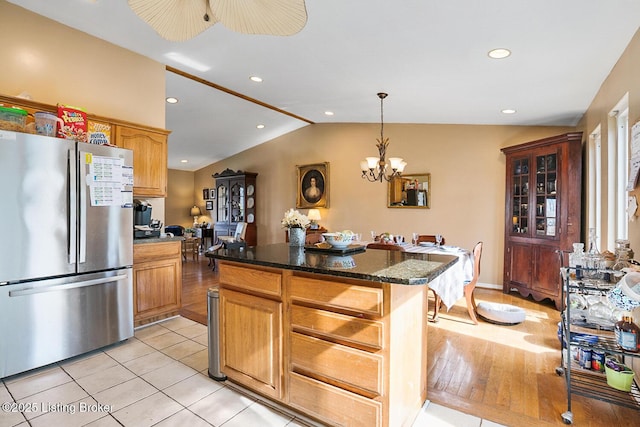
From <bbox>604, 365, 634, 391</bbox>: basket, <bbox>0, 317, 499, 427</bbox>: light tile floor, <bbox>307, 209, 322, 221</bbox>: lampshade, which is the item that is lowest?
<bbox>0, 317, 499, 427</bbox>: light tile floor

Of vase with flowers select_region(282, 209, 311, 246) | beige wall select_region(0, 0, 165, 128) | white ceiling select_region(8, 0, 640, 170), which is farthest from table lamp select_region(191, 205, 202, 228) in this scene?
vase with flowers select_region(282, 209, 311, 246)

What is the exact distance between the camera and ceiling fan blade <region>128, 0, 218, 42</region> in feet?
4.39

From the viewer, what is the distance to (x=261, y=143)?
7.64m

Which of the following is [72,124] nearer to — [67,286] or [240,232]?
[67,286]

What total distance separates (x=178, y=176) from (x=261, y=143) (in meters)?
3.24

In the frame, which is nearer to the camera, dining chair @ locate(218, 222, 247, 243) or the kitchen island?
the kitchen island

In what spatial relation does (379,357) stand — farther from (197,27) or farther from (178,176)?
A: (178,176)

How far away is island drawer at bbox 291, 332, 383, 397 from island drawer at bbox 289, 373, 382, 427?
0.12 ft

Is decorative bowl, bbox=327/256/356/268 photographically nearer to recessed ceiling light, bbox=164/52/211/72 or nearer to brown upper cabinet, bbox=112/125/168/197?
brown upper cabinet, bbox=112/125/168/197

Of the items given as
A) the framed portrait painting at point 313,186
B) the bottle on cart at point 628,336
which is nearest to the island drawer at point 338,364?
the bottle on cart at point 628,336

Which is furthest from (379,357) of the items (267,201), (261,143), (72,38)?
(261,143)

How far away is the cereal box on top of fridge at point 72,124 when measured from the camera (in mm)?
2695

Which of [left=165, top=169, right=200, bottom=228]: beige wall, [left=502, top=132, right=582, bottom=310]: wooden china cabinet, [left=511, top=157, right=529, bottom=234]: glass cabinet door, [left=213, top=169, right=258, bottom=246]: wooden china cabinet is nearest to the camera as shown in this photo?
[left=502, top=132, right=582, bottom=310]: wooden china cabinet

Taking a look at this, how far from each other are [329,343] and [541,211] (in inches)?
151
